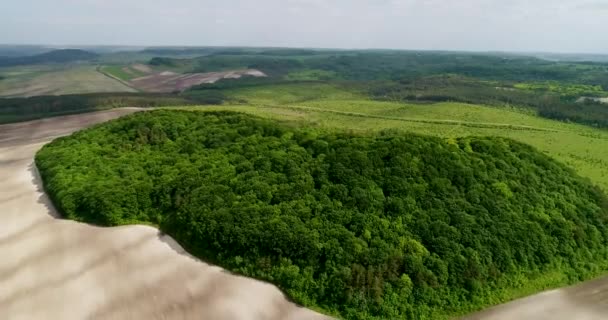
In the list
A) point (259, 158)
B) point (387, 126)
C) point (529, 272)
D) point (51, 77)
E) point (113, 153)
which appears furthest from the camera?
point (51, 77)

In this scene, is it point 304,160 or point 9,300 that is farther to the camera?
point 304,160

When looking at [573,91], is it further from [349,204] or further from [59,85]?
[59,85]

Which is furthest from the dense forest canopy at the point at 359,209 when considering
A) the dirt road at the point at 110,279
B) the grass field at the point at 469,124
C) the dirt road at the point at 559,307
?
the grass field at the point at 469,124

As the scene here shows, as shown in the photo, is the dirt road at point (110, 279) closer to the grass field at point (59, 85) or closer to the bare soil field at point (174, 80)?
the grass field at point (59, 85)

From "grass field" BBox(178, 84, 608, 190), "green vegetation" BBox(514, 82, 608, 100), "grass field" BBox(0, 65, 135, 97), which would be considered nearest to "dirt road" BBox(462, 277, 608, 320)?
"grass field" BBox(178, 84, 608, 190)

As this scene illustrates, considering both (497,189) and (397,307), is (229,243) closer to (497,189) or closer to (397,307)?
(397,307)

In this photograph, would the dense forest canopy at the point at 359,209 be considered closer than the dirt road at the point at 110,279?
No

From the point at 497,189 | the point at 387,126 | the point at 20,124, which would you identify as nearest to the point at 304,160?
the point at 497,189

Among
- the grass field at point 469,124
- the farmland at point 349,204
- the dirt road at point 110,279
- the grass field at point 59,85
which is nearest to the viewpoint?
the dirt road at point 110,279
